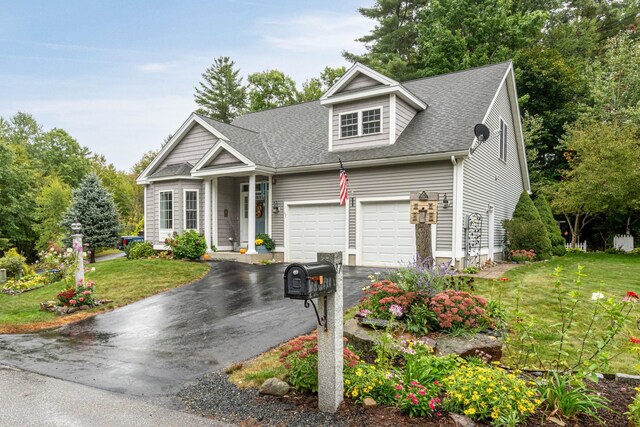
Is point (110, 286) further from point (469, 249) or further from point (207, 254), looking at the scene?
point (469, 249)

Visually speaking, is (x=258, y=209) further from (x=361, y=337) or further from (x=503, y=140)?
(x=361, y=337)

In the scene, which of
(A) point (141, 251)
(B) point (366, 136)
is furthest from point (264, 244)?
(B) point (366, 136)

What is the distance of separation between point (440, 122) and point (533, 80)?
1428cm

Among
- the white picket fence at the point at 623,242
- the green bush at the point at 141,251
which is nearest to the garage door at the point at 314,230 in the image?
the green bush at the point at 141,251

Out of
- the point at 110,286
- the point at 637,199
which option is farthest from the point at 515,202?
the point at 110,286

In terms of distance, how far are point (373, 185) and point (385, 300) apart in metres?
8.08

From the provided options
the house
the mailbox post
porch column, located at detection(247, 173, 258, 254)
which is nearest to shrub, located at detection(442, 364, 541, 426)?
the mailbox post

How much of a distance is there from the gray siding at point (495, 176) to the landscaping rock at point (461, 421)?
30.7ft

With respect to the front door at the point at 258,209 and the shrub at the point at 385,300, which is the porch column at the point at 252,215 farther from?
the shrub at the point at 385,300

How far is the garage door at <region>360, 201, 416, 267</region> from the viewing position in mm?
12359

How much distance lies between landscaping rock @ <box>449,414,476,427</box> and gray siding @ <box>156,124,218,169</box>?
1435 cm

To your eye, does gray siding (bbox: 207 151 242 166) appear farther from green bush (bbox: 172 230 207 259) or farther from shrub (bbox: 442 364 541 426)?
shrub (bbox: 442 364 541 426)

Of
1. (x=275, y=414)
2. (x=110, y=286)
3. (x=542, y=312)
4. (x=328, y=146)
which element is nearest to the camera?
(x=275, y=414)

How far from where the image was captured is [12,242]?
2817 centimetres
